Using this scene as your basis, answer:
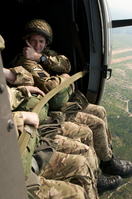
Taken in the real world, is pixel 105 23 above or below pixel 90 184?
above

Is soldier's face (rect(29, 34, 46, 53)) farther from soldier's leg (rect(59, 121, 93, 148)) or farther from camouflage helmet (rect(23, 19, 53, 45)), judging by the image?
soldier's leg (rect(59, 121, 93, 148))

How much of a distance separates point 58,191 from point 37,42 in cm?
132

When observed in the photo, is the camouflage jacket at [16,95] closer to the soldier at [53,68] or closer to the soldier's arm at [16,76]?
the soldier's arm at [16,76]

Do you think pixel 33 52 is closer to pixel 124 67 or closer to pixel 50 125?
pixel 50 125

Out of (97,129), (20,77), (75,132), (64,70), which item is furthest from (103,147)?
(20,77)

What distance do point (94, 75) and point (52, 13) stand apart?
0.88m

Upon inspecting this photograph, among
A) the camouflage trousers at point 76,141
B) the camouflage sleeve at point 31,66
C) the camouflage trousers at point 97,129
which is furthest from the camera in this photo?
the camouflage trousers at point 97,129

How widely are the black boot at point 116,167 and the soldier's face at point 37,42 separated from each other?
57.3 inches

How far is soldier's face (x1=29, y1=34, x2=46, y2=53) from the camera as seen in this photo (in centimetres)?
170

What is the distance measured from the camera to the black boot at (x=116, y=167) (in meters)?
1.98

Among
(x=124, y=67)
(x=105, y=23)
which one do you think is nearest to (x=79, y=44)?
Result: (x=105, y=23)

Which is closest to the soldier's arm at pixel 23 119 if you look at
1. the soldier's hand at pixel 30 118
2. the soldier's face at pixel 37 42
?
the soldier's hand at pixel 30 118

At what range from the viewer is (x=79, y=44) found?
2012 millimetres

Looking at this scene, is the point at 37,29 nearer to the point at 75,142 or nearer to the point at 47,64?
the point at 47,64
